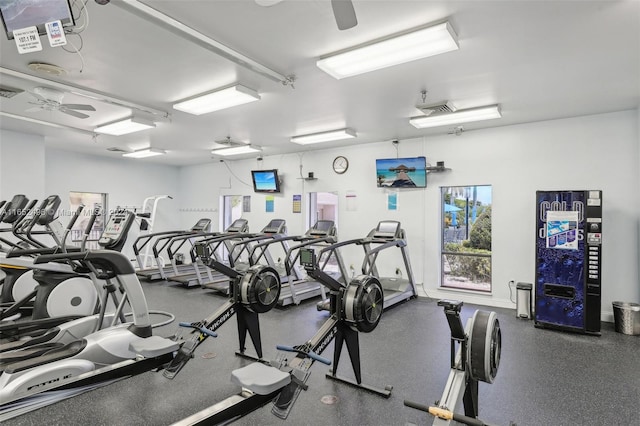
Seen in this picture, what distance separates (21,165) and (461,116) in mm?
7568

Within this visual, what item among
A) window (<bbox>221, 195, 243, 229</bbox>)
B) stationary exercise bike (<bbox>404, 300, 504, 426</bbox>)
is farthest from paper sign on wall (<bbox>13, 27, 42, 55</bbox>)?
window (<bbox>221, 195, 243, 229</bbox>)

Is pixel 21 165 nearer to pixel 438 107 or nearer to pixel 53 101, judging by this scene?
pixel 53 101

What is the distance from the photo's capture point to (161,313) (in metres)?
4.95

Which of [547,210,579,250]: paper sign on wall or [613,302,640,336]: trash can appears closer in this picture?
[613,302,640,336]: trash can

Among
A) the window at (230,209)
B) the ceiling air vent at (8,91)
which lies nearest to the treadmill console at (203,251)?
the ceiling air vent at (8,91)

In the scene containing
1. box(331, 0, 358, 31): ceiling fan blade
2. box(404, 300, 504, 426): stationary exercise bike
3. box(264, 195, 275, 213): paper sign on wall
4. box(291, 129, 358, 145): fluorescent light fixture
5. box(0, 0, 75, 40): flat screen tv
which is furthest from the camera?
box(264, 195, 275, 213): paper sign on wall

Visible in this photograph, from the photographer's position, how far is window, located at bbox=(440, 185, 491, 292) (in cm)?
607

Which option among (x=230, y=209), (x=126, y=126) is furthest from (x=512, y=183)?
(x=230, y=209)

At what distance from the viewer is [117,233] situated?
3.33 m

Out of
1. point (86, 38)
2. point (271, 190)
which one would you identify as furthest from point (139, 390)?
point (271, 190)

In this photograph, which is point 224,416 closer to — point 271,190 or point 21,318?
point 21,318

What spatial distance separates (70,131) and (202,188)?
161 inches

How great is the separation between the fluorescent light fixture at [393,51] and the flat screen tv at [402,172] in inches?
131

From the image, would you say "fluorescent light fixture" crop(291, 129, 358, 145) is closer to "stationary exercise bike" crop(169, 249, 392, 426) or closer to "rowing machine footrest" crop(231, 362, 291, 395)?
"stationary exercise bike" crop(169, 249, 392, 426)
